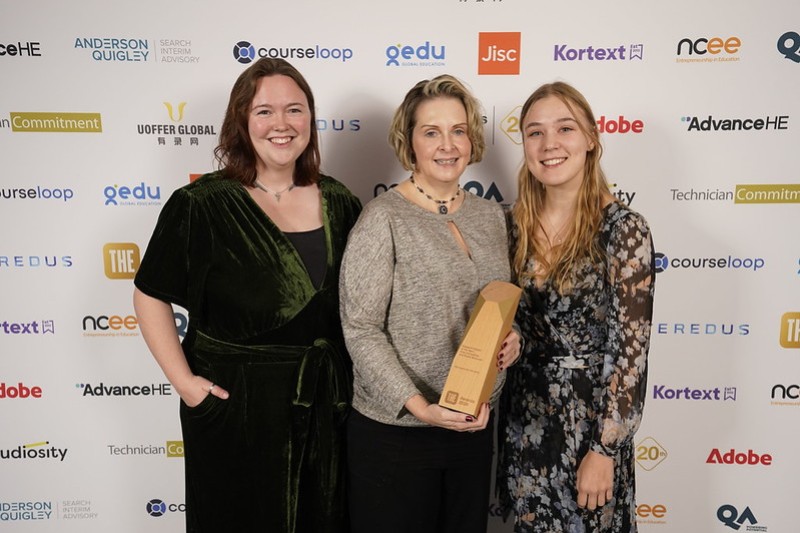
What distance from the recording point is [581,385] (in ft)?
4.98

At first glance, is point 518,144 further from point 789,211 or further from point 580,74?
point 789,211

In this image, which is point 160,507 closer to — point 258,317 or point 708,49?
point 258,317

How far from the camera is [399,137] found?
153cm

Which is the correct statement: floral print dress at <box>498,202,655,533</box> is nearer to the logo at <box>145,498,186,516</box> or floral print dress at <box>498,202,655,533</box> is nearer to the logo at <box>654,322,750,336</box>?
the logo at <box>654,322,750,336</box>

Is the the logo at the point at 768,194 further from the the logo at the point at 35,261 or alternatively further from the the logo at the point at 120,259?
the the logo at the point at 35,261

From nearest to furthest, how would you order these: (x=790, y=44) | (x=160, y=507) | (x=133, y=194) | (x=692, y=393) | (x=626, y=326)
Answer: (x=626, y=326) < (x=790, y=44) < (x=133, y=194) < (x=692, y=393) < (x=160, y=507)

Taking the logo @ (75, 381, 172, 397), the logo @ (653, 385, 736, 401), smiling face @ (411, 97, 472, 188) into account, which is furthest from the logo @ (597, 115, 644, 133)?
the logo @ (75, 381, 172, 397)

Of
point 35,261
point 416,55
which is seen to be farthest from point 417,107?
point 35,261

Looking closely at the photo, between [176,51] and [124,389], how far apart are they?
139 centimetres

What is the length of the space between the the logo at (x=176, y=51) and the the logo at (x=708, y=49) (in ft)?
6.08

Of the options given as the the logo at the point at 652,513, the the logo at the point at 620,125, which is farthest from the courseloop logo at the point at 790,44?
the the logo at the point at 652,513

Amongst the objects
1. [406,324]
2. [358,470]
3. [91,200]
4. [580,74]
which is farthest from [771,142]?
[91,200]

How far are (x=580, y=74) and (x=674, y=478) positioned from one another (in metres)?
1.74

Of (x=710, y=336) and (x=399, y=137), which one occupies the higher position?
(x=399, y=137)
